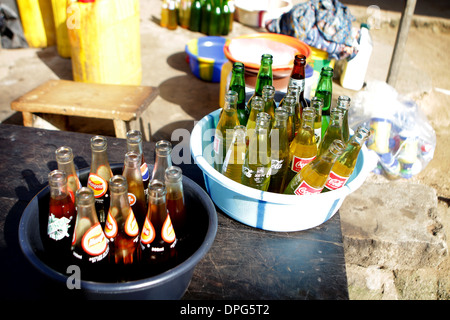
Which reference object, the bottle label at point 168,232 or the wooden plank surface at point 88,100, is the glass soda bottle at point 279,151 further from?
the wooden plank surface at point 88,100

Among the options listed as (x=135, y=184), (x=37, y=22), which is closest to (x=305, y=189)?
(x=135, y=184)

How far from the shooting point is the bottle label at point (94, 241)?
0.79 metres

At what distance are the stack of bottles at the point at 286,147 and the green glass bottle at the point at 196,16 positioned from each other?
410 cm

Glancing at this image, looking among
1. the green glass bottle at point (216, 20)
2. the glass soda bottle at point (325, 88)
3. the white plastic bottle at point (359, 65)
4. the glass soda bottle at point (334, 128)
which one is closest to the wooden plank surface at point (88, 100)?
the glass soda bottle at point (325, 88)

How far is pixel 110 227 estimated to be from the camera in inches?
32.9

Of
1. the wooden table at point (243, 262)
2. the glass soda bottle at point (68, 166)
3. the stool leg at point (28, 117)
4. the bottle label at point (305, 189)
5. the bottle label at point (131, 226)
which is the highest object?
the glass soda bottle at point (68, 166)

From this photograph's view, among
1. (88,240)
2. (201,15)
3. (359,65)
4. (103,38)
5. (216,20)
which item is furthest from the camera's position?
(201,15)

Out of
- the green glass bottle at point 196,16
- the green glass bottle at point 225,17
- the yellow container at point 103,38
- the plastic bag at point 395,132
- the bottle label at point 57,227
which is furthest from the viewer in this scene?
the green glass bottle at point 196,16

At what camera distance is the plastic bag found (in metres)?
2.64

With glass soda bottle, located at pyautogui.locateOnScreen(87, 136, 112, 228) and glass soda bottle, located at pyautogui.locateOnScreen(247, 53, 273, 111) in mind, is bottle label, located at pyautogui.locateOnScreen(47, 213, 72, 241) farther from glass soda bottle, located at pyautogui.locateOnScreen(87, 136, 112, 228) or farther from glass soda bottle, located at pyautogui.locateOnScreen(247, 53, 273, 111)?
glass soda bottle, located at pyautogui.locateOnScreen(247, 53, 273, 111)

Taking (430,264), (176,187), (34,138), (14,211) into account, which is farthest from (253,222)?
(430,264)

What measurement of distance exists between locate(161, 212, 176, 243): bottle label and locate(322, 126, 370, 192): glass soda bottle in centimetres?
50

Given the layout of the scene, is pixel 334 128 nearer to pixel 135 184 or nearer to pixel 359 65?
pixel 135 184

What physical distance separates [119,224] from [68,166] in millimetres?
222
